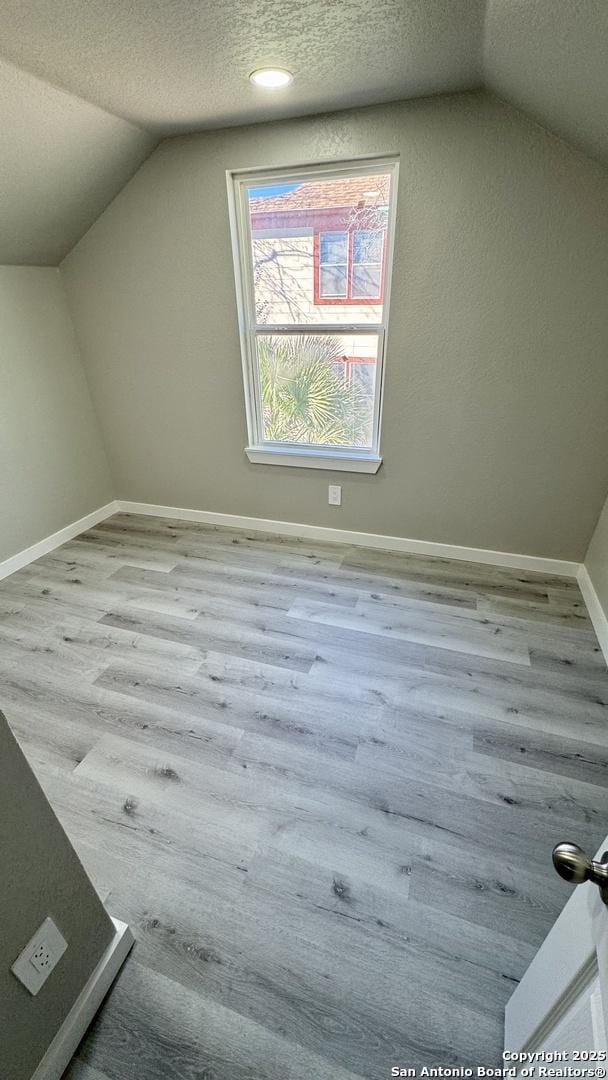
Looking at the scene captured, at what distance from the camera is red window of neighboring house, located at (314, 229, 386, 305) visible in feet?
6.97

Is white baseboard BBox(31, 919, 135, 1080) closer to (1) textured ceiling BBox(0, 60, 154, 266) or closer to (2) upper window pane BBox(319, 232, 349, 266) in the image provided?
(1) textured ceiling BBox(0, 60, 154, 266)

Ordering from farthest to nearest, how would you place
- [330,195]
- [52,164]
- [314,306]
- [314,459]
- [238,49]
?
[314,459]
[314,306]
[330,195]
[52,164]
[238,49]

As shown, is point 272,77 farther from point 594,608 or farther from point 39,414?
point 594,608

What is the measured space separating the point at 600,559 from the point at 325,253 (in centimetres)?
203

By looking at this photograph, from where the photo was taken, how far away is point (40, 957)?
84 cm

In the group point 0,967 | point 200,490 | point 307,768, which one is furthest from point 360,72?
point 0,967

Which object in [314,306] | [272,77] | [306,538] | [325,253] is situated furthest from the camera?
[306,538]

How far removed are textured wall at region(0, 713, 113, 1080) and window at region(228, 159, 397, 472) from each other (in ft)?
7.01

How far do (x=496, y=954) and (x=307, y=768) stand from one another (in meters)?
0.66

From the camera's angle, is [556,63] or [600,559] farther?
[600,559]

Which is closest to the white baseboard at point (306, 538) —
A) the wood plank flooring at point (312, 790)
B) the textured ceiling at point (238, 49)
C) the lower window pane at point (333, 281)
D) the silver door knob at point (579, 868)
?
the wood plank flooring at point (312, 790)

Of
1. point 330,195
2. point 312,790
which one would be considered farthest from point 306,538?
point 330,195

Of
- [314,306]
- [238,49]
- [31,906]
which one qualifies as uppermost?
[238,49]

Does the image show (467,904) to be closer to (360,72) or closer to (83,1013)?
(83,1013)
